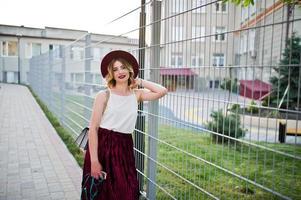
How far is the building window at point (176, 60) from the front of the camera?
9.19 ft

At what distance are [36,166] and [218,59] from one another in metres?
4.06

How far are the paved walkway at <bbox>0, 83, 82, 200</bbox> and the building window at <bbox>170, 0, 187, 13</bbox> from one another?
2.59 m

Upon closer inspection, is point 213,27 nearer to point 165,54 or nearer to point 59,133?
point 165,54

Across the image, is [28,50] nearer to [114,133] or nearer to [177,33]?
[177,33]

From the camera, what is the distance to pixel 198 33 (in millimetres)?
2502

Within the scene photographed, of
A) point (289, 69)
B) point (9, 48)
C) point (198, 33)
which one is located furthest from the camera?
point (9, 48)

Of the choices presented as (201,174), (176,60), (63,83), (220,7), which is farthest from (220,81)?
(63,83)

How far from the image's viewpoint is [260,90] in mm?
1992

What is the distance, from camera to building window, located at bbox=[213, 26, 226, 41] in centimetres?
225

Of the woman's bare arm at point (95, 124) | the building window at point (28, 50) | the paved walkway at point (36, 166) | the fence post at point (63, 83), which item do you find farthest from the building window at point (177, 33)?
the building window at point (28, 50)

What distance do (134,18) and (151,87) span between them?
1.37m

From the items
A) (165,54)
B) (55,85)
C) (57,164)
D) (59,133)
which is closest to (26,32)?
(55,85)

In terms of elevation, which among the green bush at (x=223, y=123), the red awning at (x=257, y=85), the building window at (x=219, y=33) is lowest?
the green bush at (x=223, y=123)

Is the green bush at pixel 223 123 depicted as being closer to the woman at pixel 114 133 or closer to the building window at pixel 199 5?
the woman at pixel 114 133
